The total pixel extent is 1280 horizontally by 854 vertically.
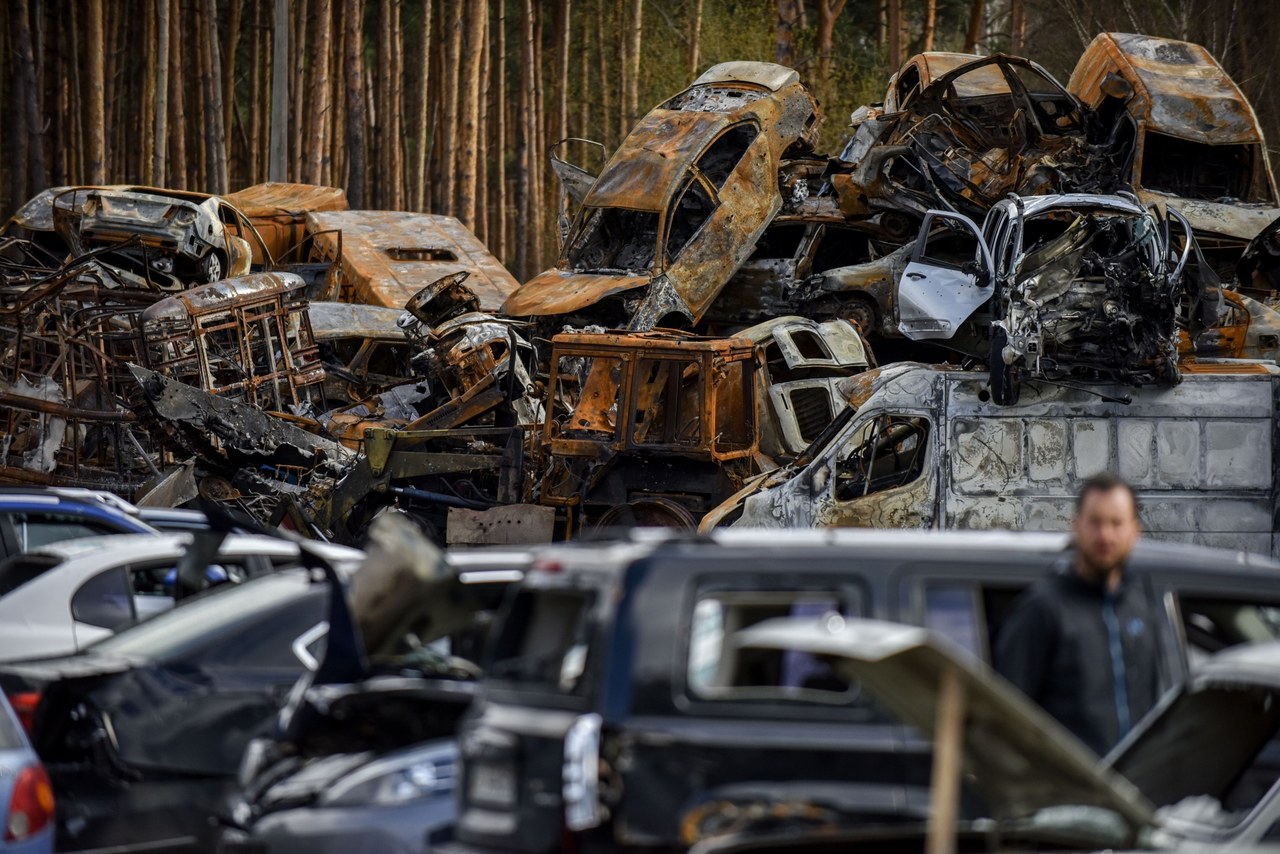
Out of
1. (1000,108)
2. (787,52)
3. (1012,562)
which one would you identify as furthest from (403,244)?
(1012,562)

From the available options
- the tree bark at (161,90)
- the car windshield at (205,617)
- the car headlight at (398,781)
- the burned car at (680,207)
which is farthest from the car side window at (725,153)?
the tree bark at (161,90)

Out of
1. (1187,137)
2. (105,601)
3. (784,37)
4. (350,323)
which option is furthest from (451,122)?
(105,601)

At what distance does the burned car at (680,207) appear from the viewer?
60.4 ft

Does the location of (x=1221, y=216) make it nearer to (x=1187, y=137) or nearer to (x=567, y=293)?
(x=1187, y=137)

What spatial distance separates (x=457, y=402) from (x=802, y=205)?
6.08 m

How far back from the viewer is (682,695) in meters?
3.95

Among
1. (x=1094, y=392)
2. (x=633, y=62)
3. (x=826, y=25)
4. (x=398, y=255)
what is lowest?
(x=398, y=255)

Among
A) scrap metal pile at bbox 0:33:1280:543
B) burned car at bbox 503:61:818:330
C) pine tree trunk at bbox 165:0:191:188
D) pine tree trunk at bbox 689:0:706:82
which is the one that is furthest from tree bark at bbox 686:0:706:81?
burned car at bbox 503:61:818:330

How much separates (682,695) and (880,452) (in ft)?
27.4

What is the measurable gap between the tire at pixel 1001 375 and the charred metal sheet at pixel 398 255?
14.5 meters

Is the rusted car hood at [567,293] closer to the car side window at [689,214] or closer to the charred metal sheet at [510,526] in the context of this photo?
the car side window at [689,214]

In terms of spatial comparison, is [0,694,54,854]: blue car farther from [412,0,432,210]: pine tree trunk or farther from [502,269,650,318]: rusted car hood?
[412,0,432,210]: pine tree trunk

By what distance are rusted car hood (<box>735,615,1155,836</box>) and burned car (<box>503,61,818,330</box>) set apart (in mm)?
14475

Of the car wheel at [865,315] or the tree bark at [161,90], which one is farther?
the tree bark at [161,90]
